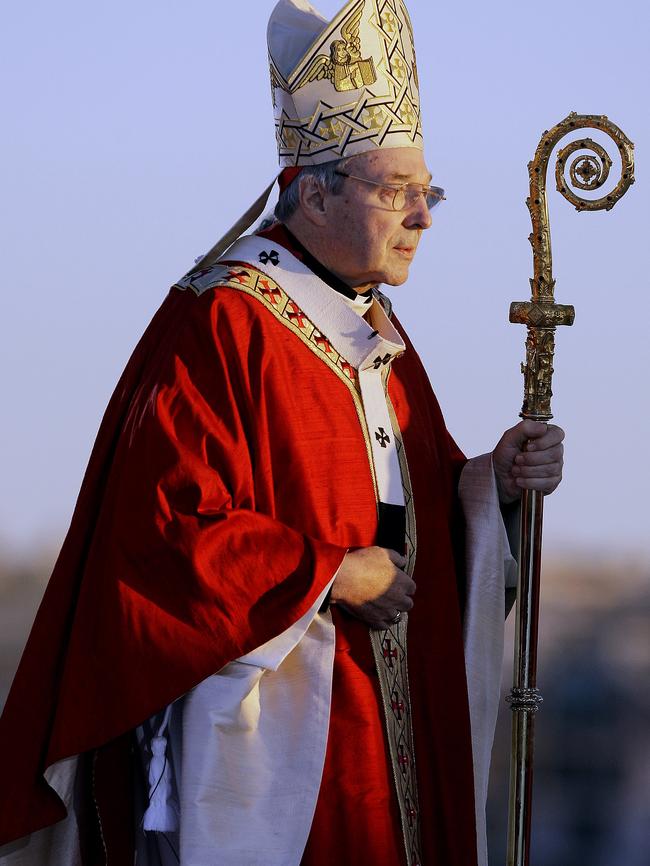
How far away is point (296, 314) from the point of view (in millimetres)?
3969

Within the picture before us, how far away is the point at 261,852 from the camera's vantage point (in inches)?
145

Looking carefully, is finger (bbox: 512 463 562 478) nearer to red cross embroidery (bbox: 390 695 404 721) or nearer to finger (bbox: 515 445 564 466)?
finger (bbox: 515 445 564 466)

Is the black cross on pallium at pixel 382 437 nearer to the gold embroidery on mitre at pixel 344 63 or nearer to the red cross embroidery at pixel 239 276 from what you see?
the red cross embroidery at pixel 239 276

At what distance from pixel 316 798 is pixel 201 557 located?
22.9 inches

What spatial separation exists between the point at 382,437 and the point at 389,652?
1.61ft

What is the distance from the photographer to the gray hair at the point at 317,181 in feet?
13.1

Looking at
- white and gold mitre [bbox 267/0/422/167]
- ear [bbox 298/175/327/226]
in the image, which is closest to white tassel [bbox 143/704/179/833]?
ear [bbox 298/175/327/226]

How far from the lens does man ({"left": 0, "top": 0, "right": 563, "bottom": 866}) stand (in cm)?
365

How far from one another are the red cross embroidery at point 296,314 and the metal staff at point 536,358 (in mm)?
480

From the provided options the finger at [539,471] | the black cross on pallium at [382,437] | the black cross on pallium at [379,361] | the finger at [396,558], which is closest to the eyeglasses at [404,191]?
the black cross on pallium at [379,361]

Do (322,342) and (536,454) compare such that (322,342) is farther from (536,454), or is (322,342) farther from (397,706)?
(397,706)

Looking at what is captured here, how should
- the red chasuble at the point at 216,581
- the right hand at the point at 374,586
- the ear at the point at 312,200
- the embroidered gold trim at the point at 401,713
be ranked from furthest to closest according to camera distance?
the ear at the point at 312,200 < the embroidered gold trim at the point at 401,713 < the right hand at the point at 374,586 < the red chasuble at the point at 216,581

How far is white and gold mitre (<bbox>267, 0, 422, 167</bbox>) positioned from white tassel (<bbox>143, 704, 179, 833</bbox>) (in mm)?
1331

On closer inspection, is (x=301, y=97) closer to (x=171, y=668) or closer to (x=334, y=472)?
(x=334, y=472)
